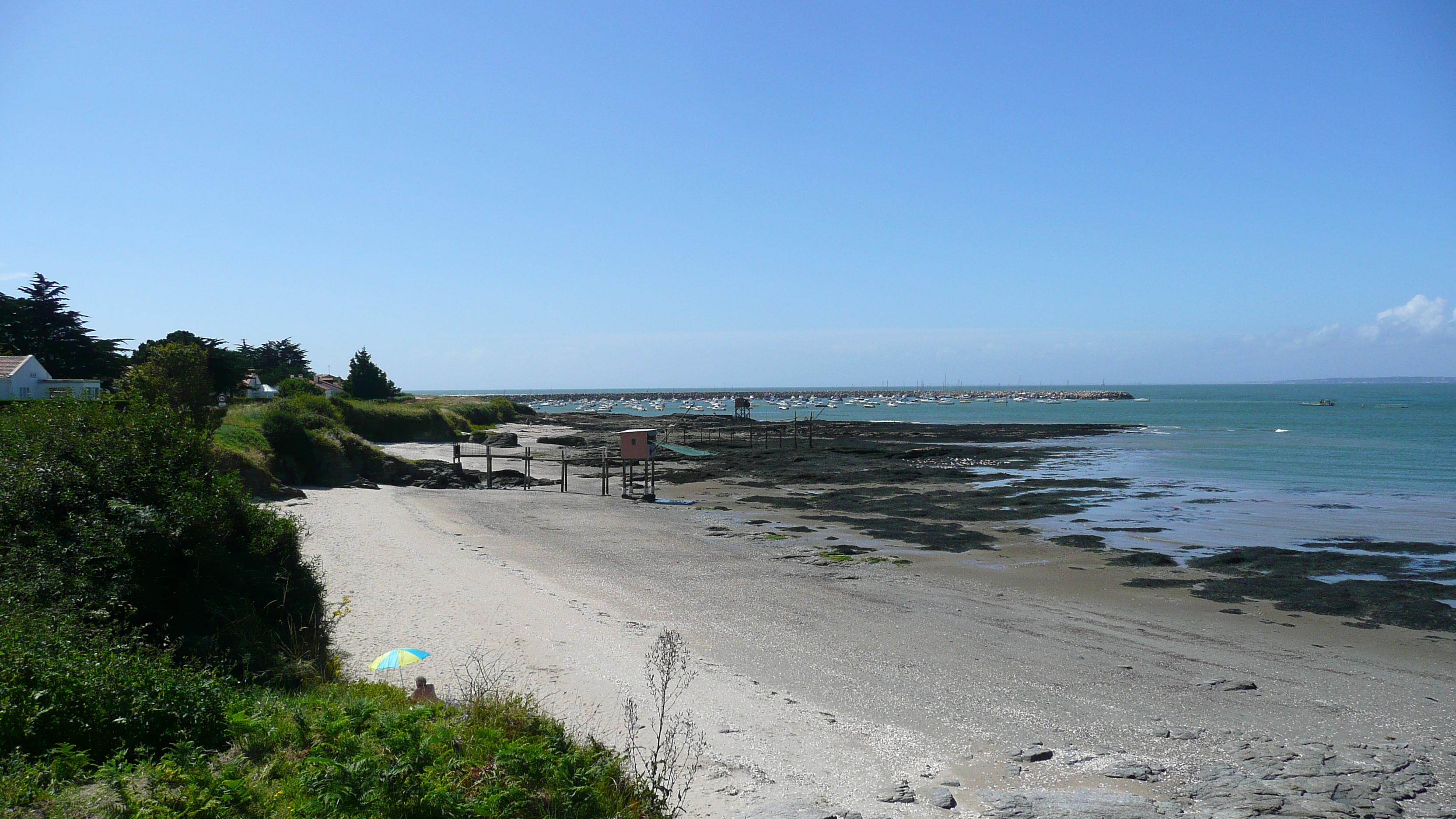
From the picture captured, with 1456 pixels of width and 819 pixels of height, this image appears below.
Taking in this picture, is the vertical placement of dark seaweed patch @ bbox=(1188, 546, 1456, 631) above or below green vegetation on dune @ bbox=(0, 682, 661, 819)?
below

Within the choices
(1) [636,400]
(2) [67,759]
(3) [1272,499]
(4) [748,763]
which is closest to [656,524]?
(4) [748,763]

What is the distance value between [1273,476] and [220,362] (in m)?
54.3

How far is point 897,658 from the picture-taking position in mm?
10742

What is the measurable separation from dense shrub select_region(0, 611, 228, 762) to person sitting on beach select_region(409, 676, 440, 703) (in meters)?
1.53

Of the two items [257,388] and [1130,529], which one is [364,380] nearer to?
[257,388]

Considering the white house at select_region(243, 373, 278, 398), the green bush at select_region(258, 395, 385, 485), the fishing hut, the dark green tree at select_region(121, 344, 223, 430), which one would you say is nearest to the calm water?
the fishing hut

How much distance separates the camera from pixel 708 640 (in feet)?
37.7

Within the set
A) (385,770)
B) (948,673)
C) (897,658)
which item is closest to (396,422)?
(897,658)

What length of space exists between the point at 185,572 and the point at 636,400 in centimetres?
16596

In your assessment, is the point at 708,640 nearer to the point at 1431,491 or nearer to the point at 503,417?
the point at 1431,491

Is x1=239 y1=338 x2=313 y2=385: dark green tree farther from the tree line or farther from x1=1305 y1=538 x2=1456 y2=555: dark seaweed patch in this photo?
x1=1305 y1=538 x2=1456 y2=555: dark seaweed patch

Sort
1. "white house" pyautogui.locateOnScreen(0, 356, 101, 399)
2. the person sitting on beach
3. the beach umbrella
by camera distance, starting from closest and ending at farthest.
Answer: the person sitting on beach, the beach umbrella, "white house" pyautogui.locateOnScreen(0, 356, 101, 399)

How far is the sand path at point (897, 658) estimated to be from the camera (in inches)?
292

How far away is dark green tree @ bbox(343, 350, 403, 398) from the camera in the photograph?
212ft
